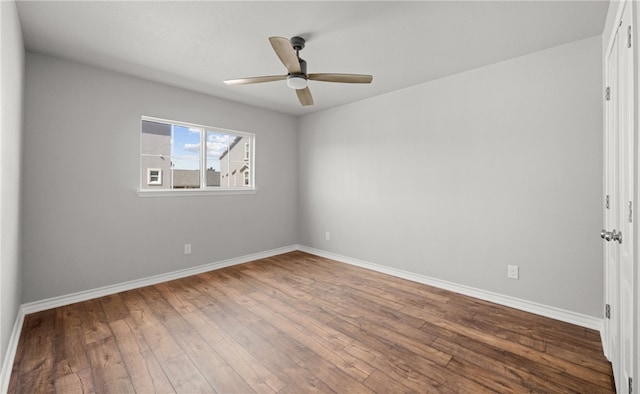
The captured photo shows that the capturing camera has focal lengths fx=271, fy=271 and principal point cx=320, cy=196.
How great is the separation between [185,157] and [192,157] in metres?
0.10

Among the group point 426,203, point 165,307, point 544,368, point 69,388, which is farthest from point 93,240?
point 544,368

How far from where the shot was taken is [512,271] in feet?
8.89

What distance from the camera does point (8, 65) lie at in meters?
1.70

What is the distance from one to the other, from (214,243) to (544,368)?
373 cm

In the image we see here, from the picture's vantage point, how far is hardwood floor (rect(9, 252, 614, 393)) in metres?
1.67

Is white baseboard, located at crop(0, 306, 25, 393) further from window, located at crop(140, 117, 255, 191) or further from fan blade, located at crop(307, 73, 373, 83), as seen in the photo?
fan blade, located at crop(307, 73, 373, 83)

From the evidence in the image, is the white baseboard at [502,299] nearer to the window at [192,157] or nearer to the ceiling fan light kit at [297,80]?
the window at [192,157]

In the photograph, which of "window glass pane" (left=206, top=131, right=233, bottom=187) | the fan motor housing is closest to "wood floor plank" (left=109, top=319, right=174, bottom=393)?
"window glass pane" (left=206, top=131, right=233, bottom=187)

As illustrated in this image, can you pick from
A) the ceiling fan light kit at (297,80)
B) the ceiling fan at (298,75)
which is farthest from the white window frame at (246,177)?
the ceiling fan light kit at (297,80)

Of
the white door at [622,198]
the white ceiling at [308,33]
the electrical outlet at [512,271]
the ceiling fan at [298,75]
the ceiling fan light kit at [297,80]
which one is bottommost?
the electrical outlet at [512,271]

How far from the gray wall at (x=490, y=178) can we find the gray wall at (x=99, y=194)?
2.16 m

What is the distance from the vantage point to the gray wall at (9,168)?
1595mm

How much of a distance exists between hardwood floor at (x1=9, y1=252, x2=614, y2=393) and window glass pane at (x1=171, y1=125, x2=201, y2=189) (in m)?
1.45

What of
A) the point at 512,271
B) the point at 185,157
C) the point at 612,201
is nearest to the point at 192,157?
the point at 185,157
